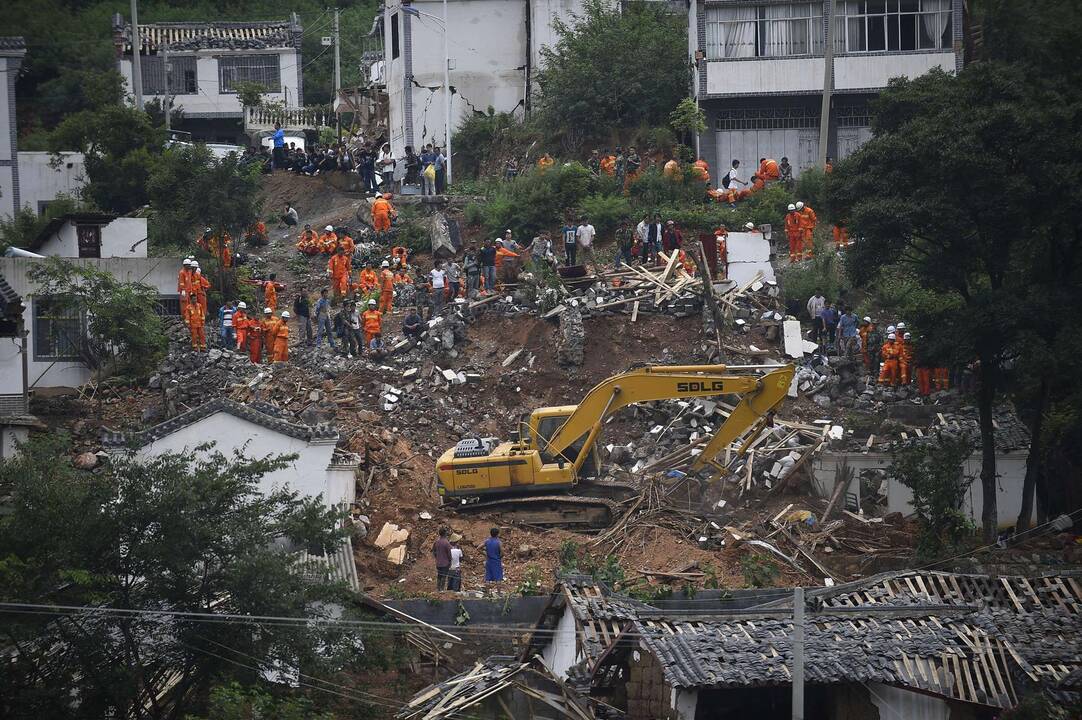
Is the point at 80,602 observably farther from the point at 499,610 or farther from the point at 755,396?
the point at 755,396

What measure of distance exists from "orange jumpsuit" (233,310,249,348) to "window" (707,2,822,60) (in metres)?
16.9

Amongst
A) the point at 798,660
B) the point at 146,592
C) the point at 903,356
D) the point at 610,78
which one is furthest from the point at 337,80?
the point at 798,660

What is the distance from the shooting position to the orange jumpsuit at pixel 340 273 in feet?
128

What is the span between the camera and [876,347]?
33.7 metres

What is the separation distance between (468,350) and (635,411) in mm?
4952

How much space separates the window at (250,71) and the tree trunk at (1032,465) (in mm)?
39656

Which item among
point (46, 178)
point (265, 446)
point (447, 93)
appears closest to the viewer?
point (265, 446)

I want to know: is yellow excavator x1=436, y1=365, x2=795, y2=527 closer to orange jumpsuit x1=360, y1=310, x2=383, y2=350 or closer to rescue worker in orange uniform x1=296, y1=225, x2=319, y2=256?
orange jumpsuit x1=360, y1=310, x2=383, y2=350

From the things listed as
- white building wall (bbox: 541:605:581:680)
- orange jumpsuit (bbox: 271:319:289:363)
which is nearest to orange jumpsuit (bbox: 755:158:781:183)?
orange jumpsuit (bbox: 271:319:289:363)

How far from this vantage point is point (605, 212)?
4066 centimetres

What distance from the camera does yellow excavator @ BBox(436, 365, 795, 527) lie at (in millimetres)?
27906

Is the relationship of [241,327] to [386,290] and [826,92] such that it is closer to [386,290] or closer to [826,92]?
[386,290]

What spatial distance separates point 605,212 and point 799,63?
8683mm

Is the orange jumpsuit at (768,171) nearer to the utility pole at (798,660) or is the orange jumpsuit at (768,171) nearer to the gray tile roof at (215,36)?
the gray tile roof at (215,36)
